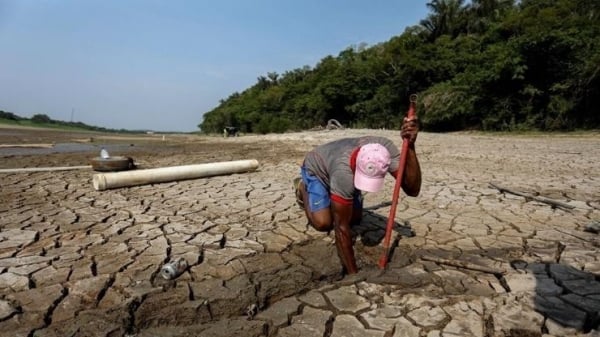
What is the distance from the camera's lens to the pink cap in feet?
7.46

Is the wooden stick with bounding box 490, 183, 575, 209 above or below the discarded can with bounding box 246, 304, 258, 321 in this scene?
above

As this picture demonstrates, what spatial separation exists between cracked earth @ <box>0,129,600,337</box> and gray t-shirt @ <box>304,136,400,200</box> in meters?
0.59

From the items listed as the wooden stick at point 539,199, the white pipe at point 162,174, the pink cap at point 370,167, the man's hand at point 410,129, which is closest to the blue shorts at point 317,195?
the pink cap at point 370,167

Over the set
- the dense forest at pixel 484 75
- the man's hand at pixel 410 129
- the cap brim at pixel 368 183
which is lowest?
the cap brim at pixel 368 183

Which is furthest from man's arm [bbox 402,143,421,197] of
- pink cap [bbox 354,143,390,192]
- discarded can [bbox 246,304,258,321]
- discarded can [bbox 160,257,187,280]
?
discarded can [bbox 160,257,187,280]

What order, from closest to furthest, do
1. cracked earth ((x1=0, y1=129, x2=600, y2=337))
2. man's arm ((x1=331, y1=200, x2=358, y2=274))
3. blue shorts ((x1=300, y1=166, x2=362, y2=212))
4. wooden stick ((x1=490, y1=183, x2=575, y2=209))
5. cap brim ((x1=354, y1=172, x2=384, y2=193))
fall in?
cracked earth ((x1=0, y1=129, x2=600, y2=337)) < cap brim ((x1=354, y1=172, x2=384, y2=193)) < man's arm ((x1=331, y1=200, x2=358, y2=274)) < blue shorts ((x1=300, y1=166, x2=362, y2=212)) < wooden stick ((x1=490, y1=183, x2=575, y2=209))

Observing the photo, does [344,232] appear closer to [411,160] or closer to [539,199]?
[411,160]

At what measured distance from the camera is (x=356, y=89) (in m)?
30.5

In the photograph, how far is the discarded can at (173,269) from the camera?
7.66 ft

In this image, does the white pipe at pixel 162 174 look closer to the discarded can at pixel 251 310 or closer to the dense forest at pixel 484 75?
the discarded can at pixel 251 310

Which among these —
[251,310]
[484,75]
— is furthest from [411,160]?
[484,75]

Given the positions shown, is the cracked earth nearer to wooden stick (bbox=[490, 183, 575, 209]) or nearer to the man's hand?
wooden stick (bbox=[490, 183, 575, 209])

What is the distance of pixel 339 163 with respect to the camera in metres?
2.47

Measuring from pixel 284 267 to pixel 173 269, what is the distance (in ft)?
2.41
